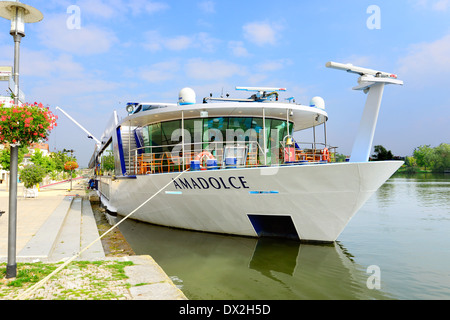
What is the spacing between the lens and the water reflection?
239 inches

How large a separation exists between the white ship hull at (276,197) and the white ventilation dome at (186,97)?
2973 millimetres

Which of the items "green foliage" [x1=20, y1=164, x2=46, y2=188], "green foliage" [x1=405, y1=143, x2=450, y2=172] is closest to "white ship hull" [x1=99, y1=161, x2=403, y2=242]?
"green foliage" [x1=20, y1=164, x2=46, y2=188]

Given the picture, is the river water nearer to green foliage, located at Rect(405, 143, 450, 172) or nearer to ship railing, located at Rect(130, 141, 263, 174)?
ship railing, located at Rect(130, 141, 263, 174)

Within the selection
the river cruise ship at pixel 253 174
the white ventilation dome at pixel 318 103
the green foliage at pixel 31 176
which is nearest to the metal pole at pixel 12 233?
the river cruise ship at pixel 253 174

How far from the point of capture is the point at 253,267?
764cm

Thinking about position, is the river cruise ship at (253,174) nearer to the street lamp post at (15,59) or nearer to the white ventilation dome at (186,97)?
the white ventilation dome at (186,97)

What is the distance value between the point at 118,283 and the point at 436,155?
124 m

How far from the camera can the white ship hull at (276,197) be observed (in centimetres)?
842

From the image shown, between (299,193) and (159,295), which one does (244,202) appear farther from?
(159,295)

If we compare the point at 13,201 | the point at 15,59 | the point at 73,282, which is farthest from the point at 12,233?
the point at 15,59

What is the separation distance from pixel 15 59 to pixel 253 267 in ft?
22.0

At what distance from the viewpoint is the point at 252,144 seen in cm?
1206
